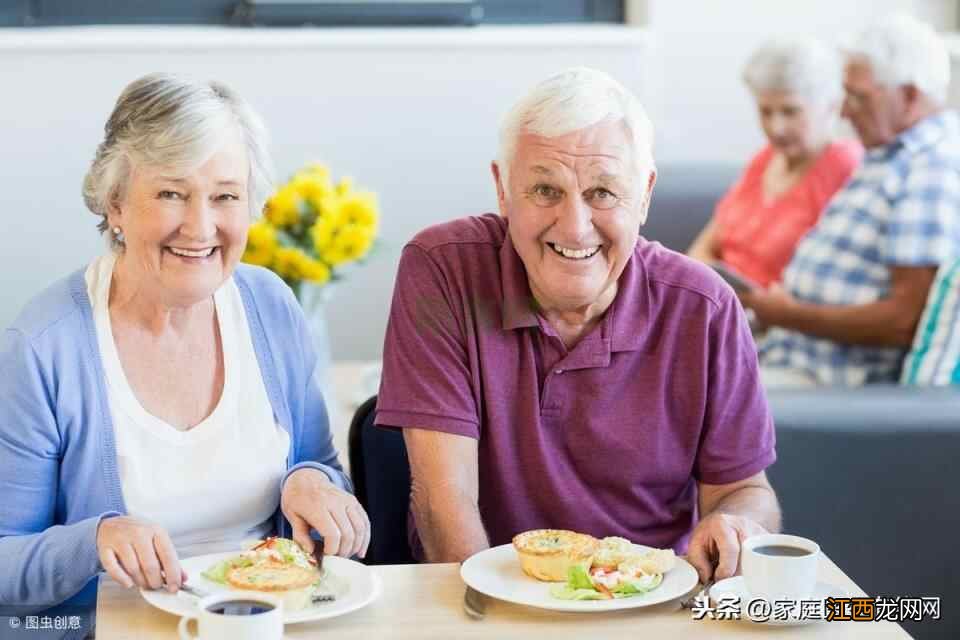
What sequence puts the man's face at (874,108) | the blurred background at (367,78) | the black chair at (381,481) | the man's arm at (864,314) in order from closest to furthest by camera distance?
the black chair at (381,481) → the man's arm at (864,314) → the man's face at (874,108) → the blurred background at (367,78)

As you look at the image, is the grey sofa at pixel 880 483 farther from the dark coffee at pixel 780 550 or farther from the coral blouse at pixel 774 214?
the coral blouse at pixel 774 214

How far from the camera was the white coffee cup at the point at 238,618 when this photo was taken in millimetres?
1267

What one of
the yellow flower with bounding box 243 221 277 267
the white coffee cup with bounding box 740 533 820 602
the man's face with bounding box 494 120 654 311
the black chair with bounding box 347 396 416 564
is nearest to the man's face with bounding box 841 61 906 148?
the yellow flower with bounding box 243 221 277 267

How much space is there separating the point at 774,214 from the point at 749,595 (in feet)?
7.24

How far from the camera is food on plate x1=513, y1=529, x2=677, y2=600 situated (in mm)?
1478

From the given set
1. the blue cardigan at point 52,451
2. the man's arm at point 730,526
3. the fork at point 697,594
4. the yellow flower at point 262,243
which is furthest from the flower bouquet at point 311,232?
the fork at point 697,594

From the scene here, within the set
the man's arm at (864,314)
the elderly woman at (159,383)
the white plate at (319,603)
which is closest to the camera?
the white plate at (319,603)

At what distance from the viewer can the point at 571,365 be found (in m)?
1.81

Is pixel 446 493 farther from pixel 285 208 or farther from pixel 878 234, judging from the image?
pixel 878 234

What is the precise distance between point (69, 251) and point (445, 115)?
3.52 ft

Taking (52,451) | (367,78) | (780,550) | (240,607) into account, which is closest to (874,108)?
(367,78)

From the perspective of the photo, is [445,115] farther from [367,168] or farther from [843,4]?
[843,4]

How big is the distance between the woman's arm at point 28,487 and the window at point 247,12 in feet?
7.35

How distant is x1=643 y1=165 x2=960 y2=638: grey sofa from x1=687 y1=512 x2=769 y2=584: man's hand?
2.57 feet
